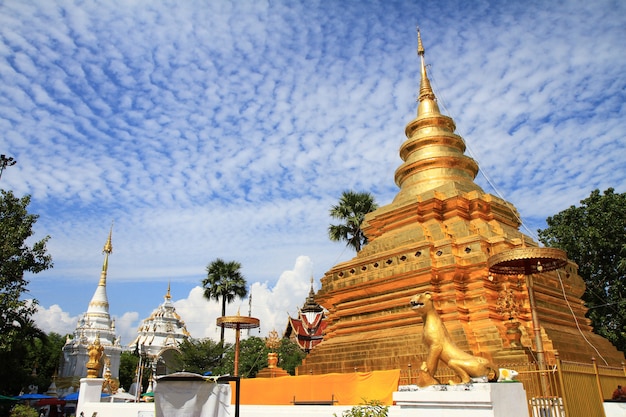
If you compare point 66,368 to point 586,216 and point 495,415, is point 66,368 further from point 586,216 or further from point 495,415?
point 495,415

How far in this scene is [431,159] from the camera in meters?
20.3

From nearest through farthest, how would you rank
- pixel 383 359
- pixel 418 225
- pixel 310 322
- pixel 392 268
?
pixel 383 359 < pixel 392 268 < pixel 418 225 < pixel 310 322

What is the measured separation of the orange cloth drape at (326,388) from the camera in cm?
1209

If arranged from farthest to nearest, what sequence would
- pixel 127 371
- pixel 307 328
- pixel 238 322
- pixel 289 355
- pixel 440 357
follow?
pixel 127 371 → pixel 307 328 → pixel 289 355 → pixel 238 322 → pixel 440 357

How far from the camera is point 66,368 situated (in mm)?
43219

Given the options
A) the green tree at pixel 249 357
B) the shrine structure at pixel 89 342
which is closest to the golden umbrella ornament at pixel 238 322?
the green tree at pixel 249 357

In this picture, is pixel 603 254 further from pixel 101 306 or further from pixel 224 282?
pixel 101 306

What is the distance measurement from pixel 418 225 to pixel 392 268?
87.2 inches

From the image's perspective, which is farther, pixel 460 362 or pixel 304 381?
pixel 304 381

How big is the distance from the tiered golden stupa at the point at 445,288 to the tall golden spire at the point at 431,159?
6 centimetres

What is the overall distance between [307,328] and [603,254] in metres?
25.0

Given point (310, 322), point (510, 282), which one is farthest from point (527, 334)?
point (310, 322)

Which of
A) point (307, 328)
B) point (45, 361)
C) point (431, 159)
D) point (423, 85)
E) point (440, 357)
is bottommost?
point (440, 357)

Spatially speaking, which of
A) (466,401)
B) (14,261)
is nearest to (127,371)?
(14,261)
